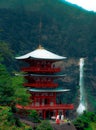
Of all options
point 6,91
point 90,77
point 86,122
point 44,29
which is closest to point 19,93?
point 6,91

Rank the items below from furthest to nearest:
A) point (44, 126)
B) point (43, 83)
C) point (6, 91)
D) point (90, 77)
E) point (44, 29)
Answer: point (44, 29) → point (90, 77) → point (43, 83) → point (44, 126) → point (6, 91)

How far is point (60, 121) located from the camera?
32.8 metres

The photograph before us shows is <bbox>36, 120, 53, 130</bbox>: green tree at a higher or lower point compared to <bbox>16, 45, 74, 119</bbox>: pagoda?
lower

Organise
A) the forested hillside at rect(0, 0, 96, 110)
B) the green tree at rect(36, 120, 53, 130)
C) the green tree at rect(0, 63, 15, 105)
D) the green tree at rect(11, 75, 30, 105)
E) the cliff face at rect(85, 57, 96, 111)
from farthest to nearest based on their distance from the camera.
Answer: the cliff face at rect(85, 57, 96, 111)
the forested hillside at rect(0, 0, 96, 110)
the green tree at rect(11, 75, 30, 105)
the green tree at rect(36, 120, 53, 130)
the green tree at rect(0, 63, 15, 105)

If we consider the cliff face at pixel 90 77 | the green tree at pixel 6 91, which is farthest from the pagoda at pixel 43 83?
the cliff face at pixel 90 77

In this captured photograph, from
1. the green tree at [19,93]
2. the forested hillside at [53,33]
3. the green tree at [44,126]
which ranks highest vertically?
the forested hillside at [53,33]

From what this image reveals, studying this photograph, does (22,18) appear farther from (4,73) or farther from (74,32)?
(4,73)

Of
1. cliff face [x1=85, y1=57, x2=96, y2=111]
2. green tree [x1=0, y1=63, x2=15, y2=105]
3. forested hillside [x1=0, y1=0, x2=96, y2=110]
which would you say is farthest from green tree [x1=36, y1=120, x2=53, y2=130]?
cliff face [x1=85, y1=57, x2=96, y2=111]

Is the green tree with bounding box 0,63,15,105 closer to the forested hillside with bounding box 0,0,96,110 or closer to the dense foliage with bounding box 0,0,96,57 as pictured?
the forested hillside with bounding box 0,0,96,110

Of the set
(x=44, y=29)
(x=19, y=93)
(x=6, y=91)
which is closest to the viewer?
(x=6, y=91)

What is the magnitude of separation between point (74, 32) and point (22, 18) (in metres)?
6.75

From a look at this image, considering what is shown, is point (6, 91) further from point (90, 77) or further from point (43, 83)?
point (90, 77)

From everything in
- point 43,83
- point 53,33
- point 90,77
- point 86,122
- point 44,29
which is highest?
point 44,29

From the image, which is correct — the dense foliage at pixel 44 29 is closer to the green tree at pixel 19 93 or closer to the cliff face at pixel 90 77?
the cliff face at pixel 90 77
